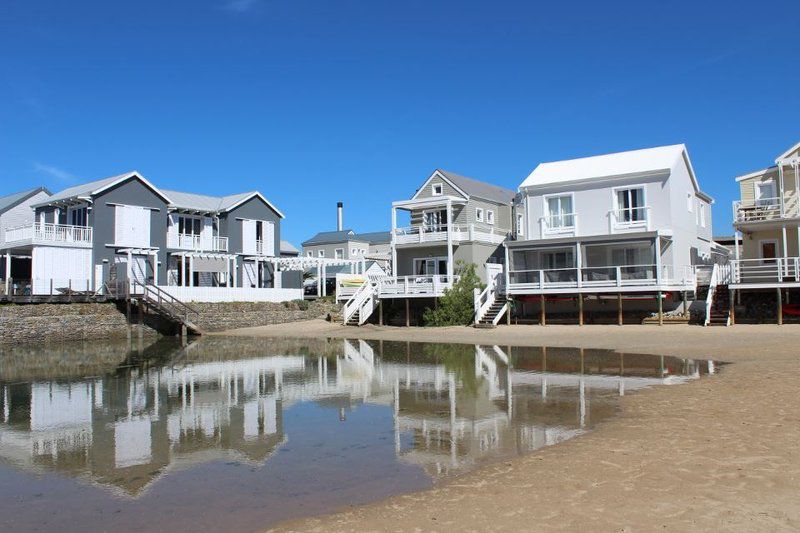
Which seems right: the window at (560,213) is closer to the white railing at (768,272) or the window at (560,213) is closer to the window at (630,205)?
the window at (630,205)

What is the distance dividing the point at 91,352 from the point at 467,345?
621 inches

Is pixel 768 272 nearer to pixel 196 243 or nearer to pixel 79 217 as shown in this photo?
pixel 196 243

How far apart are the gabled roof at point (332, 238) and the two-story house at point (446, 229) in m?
32.4

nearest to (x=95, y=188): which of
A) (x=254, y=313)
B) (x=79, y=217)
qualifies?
(x=79, y=217)

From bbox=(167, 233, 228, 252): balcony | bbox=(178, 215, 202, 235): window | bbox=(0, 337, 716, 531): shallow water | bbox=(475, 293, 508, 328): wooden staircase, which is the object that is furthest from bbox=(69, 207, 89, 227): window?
bbox=(475, 293, 508, 328): wooden staircase

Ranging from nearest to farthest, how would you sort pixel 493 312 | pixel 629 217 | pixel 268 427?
pixel 268 427
pixel 629 217
pixel 493 312

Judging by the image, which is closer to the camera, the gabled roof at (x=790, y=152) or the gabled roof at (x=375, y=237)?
the gabled roof at (x=790, y=152)

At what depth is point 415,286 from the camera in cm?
3753

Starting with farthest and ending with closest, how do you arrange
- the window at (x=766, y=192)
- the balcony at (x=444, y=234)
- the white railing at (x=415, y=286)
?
the balcony at (x=444, y=234), the white railing at (x=415, y=286), the window at (x=766, y=192)

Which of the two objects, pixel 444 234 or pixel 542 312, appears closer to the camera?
pixel 542 312

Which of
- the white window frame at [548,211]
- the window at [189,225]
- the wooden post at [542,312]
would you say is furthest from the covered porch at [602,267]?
the window at [189,225]

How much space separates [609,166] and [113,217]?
28.9m

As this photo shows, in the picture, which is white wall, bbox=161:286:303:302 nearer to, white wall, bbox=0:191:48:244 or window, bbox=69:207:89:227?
window, bbox=69:207:89:227

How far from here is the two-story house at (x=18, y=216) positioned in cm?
4259
